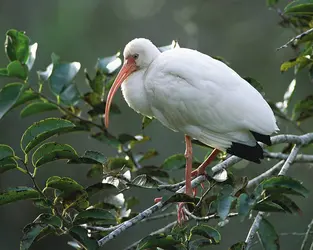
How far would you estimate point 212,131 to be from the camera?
399 centimetres

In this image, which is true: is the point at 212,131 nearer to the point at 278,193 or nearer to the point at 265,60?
the point at 278,193

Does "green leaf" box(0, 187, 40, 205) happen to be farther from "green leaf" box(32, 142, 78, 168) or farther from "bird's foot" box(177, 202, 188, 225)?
"bird's foot" box(177, 202, 188, 225)

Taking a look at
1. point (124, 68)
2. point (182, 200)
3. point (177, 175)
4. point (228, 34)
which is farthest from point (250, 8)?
point (182, 200)

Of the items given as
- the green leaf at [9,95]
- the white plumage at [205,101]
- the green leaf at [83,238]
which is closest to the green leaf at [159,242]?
the green leaf at [83,238]

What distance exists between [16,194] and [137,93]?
4.32 feet

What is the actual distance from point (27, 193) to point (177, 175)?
500 centimetres

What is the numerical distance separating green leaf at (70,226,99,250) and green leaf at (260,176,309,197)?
645mm

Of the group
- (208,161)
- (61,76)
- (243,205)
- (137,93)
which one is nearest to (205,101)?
(208,161)

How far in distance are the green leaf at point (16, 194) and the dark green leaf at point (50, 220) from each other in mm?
83

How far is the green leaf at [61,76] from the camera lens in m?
4.14

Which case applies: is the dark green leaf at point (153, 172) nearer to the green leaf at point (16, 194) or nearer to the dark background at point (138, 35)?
the green leaf at point (16, 194)

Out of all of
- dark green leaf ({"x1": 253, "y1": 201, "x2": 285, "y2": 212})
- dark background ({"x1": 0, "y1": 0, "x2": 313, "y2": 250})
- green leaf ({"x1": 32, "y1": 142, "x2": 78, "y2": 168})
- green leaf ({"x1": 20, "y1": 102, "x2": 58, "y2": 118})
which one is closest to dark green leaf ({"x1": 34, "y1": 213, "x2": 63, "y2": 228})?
green leaf ({"x1": 32, "y1": 142, "x2": 78, "y2": 168})

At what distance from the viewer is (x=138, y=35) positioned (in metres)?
9.52

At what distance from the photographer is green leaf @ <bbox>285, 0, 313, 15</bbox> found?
3.66 m
